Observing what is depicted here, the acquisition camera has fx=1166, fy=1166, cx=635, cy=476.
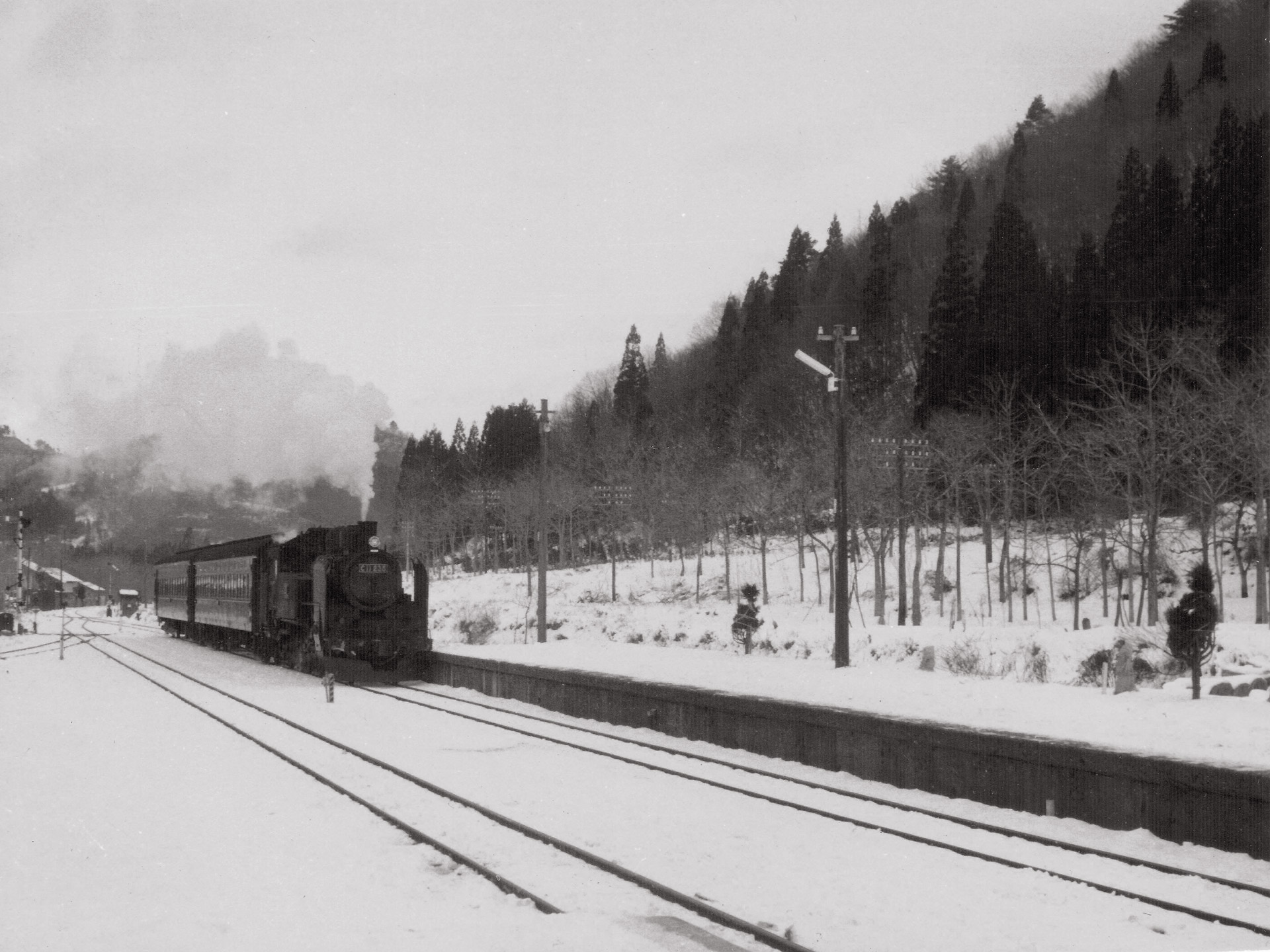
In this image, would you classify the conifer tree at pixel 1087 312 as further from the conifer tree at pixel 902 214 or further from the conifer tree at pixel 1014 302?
the conifer tree at pixel 902 214

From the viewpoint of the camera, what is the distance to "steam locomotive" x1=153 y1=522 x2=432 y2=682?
24750mm

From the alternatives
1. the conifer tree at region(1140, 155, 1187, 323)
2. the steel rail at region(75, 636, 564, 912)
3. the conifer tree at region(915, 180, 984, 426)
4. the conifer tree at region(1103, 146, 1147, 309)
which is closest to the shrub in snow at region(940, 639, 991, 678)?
the steel rail at region(75, 636, 564, 912)

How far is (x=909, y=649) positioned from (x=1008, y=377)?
3268 centimetres

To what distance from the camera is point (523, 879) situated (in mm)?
8609

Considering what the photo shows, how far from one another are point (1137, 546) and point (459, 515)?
57374 millimetres

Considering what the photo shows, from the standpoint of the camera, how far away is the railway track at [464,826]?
7.76m

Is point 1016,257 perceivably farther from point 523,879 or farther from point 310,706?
point 523,879

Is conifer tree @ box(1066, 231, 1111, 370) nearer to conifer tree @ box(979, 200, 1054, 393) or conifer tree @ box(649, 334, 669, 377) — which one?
conifer tree @ box(979, 200, 1054, 393)

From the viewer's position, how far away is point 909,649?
2800cm

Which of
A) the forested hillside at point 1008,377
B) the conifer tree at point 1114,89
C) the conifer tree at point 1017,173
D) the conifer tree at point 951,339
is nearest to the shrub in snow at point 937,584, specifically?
the forested hillside at point 1008,377

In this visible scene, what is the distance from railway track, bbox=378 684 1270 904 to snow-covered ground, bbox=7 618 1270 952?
20cm

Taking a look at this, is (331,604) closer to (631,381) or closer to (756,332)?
(756,332)

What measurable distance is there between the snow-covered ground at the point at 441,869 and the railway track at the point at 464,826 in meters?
0.17

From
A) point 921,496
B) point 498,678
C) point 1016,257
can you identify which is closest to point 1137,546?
point 921,496
